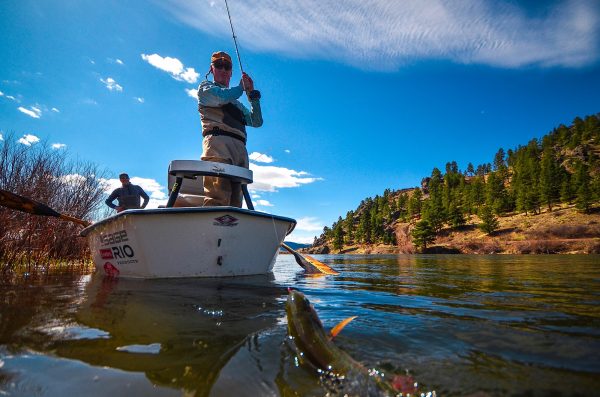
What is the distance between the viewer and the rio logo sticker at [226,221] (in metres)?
4.91

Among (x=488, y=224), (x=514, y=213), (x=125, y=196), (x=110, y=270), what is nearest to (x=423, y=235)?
(x=488, y=224)

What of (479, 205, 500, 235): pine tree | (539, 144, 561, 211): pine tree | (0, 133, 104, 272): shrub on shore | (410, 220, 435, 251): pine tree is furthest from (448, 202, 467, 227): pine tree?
(0, 133, 104, 272): shrub on shore

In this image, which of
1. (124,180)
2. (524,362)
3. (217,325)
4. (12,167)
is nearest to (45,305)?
(217,325)

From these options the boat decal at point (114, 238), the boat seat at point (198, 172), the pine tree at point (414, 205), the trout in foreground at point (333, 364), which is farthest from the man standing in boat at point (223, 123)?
the pine tree at point (414, 205)

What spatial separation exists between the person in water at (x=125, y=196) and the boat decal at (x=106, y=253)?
7.55 feet

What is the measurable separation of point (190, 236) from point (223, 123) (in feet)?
7.52

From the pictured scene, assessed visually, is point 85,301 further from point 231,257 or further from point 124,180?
point 124,180

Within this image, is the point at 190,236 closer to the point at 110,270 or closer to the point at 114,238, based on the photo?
the point at 114,238

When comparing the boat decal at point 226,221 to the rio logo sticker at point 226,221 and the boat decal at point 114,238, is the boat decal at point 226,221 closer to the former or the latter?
the rio logo sticker at point 226,221

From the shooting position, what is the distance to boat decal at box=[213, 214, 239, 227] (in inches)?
193

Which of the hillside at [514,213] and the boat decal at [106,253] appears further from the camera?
the hillside at [514,213]

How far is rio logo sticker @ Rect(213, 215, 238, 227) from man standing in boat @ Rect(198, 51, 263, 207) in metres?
0.69

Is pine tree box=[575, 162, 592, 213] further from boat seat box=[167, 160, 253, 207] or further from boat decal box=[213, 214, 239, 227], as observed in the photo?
boat decal box=[213, 214, 239, 227]

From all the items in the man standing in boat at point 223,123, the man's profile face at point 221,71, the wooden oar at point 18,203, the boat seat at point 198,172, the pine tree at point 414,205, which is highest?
the pine tree at point 414,205
